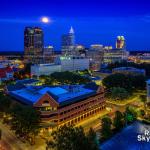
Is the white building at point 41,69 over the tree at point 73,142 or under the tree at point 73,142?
over

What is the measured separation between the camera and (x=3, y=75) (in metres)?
99.8

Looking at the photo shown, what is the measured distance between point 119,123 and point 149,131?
5509 millimetres

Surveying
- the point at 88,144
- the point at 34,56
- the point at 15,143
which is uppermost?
the point at 34,56

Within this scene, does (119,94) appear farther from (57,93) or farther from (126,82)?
(57,93)

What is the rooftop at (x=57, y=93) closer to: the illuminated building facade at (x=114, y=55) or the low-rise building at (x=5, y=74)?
the low-rise building at (x=5, y=74)

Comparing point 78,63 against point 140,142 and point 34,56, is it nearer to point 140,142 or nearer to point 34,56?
point 34,56

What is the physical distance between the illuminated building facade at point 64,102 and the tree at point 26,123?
14.6 ft

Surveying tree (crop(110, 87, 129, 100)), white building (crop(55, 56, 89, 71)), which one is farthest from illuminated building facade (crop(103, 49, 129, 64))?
tree (crop(110, 87, 129, 100))

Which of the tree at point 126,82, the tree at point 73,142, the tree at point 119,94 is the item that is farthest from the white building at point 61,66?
the tree at point 73,142

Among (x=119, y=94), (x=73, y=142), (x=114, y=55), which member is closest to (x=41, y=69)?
(x=119, y=94)

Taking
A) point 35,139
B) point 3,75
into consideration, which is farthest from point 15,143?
point 3,75

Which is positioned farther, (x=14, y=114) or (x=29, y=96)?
(x=29, y=96)

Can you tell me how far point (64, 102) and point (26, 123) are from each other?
10.6 metres

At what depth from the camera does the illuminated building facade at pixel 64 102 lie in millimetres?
45131
